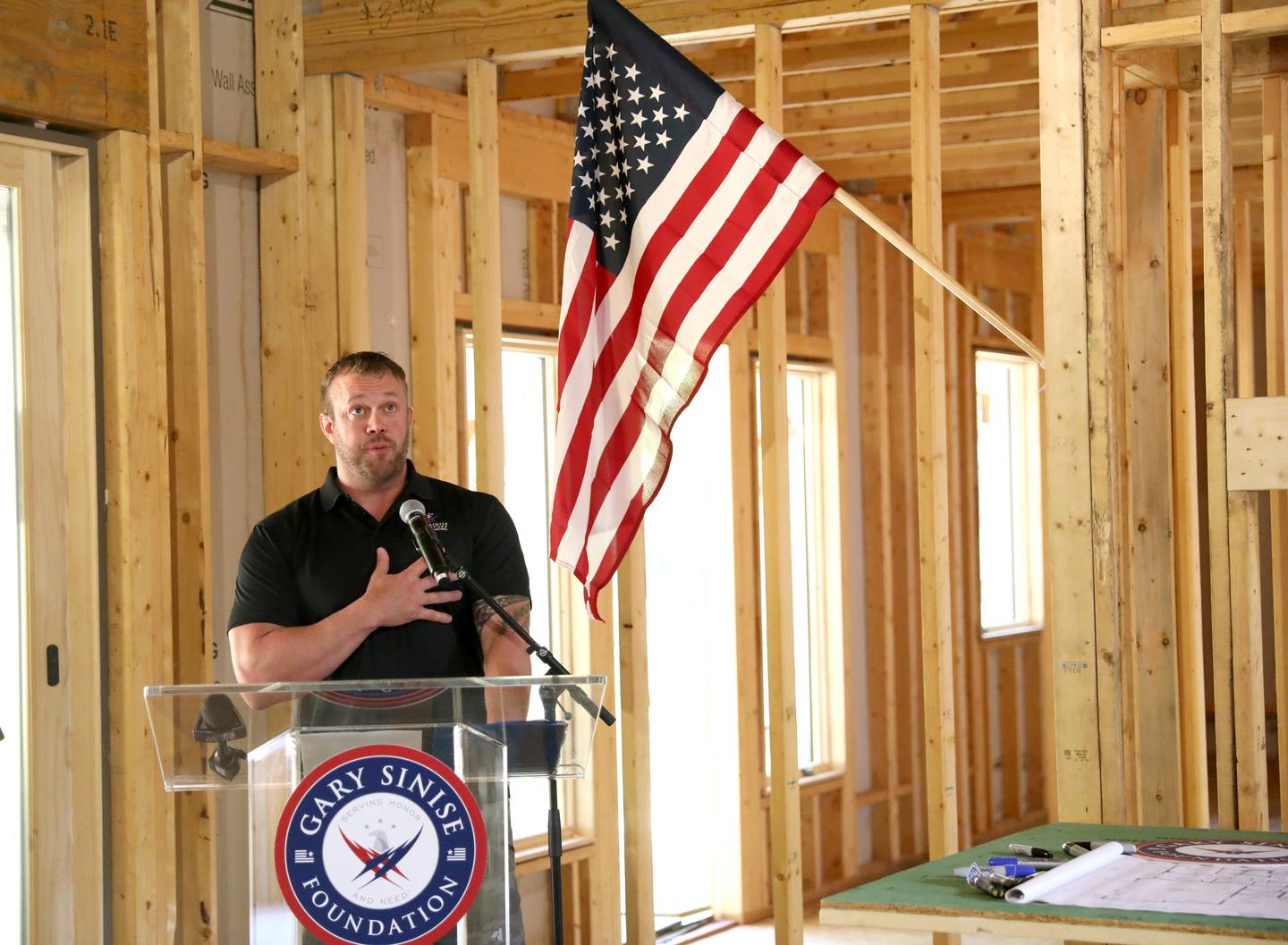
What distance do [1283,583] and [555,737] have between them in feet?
11.5

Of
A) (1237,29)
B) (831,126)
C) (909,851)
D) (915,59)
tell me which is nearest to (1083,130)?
(1237,29)

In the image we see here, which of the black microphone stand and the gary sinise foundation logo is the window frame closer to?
the black microphone stand

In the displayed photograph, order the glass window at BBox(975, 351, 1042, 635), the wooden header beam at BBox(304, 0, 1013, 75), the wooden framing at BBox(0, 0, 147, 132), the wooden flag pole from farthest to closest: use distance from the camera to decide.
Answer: the glass window at BBox(975, 351, 1042, 635) → the wooden header beam at BBox(304, 0, 1013, 75) → the wooden framing at BBox(0, 0, 147, 132) → the wooden flag pole

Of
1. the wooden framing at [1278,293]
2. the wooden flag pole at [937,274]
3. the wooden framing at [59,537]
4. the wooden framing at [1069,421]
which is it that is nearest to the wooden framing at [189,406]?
the wooden framing at [59,537]

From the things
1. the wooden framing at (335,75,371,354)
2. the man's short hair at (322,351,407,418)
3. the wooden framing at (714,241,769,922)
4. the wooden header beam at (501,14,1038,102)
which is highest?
the wooden header beam at (501,14,1038,102)

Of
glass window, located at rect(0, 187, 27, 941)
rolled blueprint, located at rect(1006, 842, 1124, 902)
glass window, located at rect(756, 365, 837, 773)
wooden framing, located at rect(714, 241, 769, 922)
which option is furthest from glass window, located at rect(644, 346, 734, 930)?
rolled blueprint, located at rect(1006, 842, 1124, 902)

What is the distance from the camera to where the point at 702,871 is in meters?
7.23

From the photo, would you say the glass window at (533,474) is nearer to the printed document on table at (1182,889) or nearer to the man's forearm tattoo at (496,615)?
the man's forearm tattoo at (496,615)

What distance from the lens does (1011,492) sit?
32.7 feet

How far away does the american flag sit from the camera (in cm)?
355

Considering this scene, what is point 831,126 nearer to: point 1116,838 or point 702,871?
point 702,871

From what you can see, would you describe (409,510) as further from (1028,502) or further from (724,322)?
(1028,502)

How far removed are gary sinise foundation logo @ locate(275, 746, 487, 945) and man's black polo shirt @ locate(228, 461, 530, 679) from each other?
0.87 metres

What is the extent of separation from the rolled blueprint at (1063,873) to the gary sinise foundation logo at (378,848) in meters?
0.88
